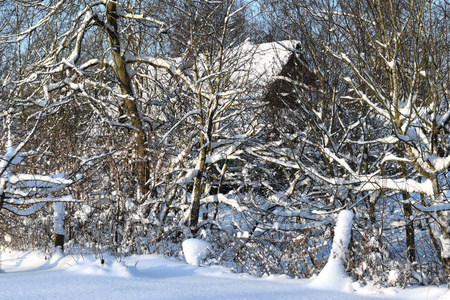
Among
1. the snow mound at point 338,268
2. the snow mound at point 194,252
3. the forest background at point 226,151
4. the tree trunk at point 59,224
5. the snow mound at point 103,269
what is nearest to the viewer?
the snow mound at point 338,268

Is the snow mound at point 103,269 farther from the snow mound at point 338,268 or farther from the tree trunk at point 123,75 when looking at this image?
the tree trunk at point 123,75

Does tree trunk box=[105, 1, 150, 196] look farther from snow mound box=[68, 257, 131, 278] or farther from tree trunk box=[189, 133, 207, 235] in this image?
snow mound box=[68, 257, 131, 278]

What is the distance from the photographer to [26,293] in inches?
127

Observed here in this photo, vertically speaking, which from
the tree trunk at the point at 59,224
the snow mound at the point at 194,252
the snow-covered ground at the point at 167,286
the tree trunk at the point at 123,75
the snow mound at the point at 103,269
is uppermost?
the tree trunk at the point at 123,75

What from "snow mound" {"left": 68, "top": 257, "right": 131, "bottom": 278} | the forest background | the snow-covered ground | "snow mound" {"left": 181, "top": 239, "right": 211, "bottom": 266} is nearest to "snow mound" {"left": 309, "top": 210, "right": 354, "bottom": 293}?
the snow-covered ground

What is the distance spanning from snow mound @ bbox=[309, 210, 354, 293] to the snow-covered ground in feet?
0.21

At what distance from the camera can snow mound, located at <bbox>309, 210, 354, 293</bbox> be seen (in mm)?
3729

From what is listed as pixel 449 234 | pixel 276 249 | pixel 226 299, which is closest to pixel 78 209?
pixel 276 249

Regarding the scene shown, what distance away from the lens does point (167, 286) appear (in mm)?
3617

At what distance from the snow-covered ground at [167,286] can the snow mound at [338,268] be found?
64 millimetres

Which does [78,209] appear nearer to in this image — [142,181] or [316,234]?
[142,181]

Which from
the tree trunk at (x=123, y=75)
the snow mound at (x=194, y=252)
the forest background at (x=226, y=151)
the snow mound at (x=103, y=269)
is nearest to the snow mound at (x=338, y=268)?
the forest background at (x=226, y=151)

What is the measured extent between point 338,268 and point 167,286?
5.22 feet

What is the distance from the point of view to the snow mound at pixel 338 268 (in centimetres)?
373
